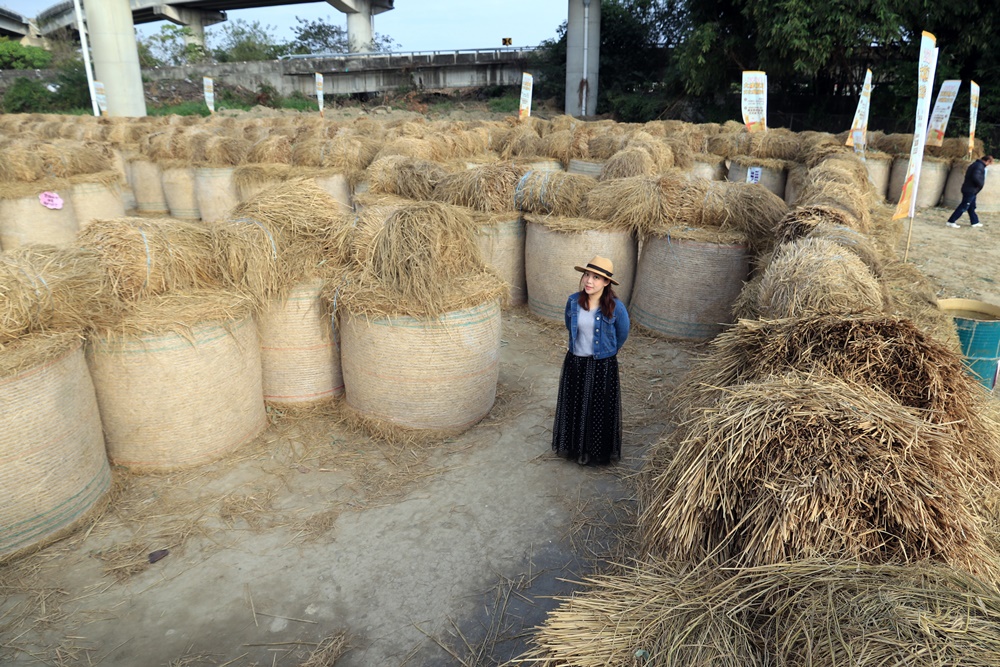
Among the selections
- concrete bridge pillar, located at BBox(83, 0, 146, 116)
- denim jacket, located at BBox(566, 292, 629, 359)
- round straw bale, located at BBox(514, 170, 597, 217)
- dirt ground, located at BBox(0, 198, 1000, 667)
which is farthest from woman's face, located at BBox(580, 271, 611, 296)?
concrete bridge pillar, located at BBox(83, 0, 146, 116)

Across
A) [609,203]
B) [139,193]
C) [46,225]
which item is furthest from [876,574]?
[139,193]

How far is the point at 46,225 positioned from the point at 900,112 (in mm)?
20852

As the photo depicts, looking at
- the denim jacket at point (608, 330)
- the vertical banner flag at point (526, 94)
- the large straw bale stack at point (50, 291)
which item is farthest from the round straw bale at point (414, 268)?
the vertical banner flag at point (526, 94)

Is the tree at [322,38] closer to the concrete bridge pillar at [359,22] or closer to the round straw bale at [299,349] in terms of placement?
the concrete bridge pillar at [359,22]

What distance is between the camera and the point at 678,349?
19.7ft

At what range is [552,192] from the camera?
6504 mm

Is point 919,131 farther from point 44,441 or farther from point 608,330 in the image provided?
point 44,441

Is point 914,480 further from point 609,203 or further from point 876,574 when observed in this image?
point 609,203

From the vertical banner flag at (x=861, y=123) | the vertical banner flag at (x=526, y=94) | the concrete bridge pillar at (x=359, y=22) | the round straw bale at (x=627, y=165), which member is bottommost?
the round straw bale at (x=627, y=165)

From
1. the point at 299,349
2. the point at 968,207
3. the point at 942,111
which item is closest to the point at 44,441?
the point at 299,349

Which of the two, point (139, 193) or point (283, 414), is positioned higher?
point (139, 193)

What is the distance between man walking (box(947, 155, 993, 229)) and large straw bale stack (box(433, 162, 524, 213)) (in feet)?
30.9

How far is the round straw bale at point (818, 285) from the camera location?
299cm

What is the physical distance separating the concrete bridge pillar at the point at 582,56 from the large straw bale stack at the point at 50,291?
2577 cm
